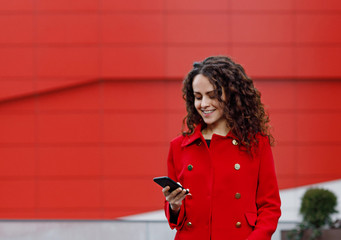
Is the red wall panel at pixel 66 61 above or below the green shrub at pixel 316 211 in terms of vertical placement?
above

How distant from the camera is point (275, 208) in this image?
2.21m

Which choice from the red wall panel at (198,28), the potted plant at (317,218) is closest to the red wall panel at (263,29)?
the red wall panel at (198,28)

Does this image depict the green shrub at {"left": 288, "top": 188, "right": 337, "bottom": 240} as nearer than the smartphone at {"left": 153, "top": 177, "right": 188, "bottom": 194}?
No

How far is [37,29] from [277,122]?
4.62 metres

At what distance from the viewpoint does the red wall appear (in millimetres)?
8711

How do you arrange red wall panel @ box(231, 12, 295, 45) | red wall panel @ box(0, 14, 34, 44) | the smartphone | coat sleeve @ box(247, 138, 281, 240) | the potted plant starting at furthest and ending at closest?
red wall panel @ box(0, 14, 34, 44), red wall panel @ box(231, 12, 295, 45), the potted plant, coat sleeve @ box(247, 138, 281, 240), the smartphone

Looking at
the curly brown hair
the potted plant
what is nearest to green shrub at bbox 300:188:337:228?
the potted plant

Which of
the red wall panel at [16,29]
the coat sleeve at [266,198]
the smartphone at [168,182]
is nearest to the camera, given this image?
Answer: the smartphone at [168,182]

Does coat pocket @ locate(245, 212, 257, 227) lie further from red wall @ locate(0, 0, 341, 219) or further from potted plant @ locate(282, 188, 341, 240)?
red wall @ locate(0, 0, 341, 219)

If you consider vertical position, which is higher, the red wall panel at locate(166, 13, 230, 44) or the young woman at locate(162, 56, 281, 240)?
the red wall panel at locate(166, 13, 230, 44)

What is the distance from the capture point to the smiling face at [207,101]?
2.25 m

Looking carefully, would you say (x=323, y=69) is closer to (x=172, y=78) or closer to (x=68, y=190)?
(x=172, y=78)

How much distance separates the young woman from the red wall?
6422 mm

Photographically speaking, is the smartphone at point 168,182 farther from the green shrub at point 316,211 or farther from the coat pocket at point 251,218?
the green shrub at point 316,211
